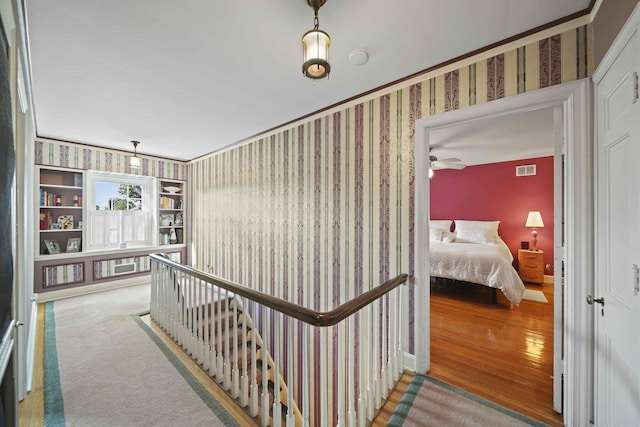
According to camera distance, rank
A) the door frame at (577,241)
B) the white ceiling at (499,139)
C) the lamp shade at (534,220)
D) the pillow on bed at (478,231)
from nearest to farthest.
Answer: the door frame at (577,241) < the white ceiling at (499,139) < the lamp shade at (534,220) < the pillow on bed at (478,231)

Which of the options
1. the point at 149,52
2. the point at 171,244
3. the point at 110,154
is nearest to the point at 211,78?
the point at 149,52

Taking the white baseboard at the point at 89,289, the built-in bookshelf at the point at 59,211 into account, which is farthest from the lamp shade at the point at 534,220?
the built-in bookshelf at the point at 59,211

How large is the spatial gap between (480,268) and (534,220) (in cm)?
234

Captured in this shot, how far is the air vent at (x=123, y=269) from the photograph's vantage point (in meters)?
4.46

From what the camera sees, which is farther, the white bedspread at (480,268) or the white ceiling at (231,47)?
the white bedspread at (480,268)

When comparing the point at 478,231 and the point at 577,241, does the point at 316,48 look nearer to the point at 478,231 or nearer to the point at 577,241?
the point at 577,241

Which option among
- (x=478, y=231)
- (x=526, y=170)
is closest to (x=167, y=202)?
(x=478, y=231)

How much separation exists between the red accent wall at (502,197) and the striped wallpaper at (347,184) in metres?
4.42

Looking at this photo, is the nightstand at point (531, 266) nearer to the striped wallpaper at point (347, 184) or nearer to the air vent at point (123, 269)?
the striped wallpaper at point (347, 184)

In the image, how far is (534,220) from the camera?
491 centimetres

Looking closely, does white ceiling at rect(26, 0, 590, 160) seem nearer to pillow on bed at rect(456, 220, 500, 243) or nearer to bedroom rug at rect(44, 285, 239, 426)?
bedroom rug at rect(44, 285, 239, 426)

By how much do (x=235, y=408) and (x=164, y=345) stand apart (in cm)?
124

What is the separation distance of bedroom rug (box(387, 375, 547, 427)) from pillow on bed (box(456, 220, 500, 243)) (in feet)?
13.3

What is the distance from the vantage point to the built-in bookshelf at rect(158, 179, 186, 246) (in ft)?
16.9
